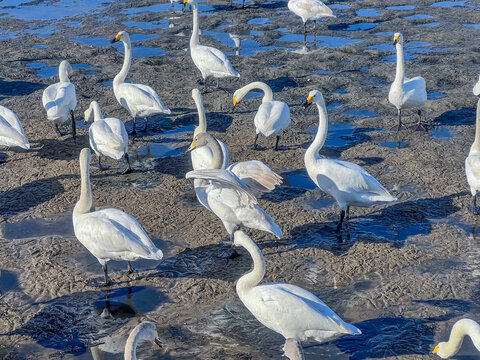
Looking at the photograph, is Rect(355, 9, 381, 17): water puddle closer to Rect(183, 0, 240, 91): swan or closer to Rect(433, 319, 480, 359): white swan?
Rect(183, 0, 240, 91): swan

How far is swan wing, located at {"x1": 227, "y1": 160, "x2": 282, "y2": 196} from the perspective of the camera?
7289mm

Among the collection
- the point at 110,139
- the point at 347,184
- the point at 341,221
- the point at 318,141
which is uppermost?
the point at 318,141

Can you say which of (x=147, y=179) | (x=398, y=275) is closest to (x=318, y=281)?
(x=398, y=275)

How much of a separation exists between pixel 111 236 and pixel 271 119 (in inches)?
163

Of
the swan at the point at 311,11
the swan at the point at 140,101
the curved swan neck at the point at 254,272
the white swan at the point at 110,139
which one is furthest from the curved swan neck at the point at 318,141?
the swan at the point at 311,11

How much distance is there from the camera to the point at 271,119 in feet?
30.9

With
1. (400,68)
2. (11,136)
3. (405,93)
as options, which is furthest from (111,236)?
(400,68)

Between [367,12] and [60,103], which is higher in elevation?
[367,12]

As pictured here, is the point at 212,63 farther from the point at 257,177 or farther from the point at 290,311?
the point at 290,311

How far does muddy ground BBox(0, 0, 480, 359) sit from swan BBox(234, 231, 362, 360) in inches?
15.6

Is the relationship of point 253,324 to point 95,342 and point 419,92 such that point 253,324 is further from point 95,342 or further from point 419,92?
point 419,92

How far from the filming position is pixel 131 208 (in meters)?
8.07

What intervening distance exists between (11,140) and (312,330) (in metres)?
6.14

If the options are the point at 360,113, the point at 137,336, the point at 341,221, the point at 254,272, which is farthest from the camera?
the point at 360,113
